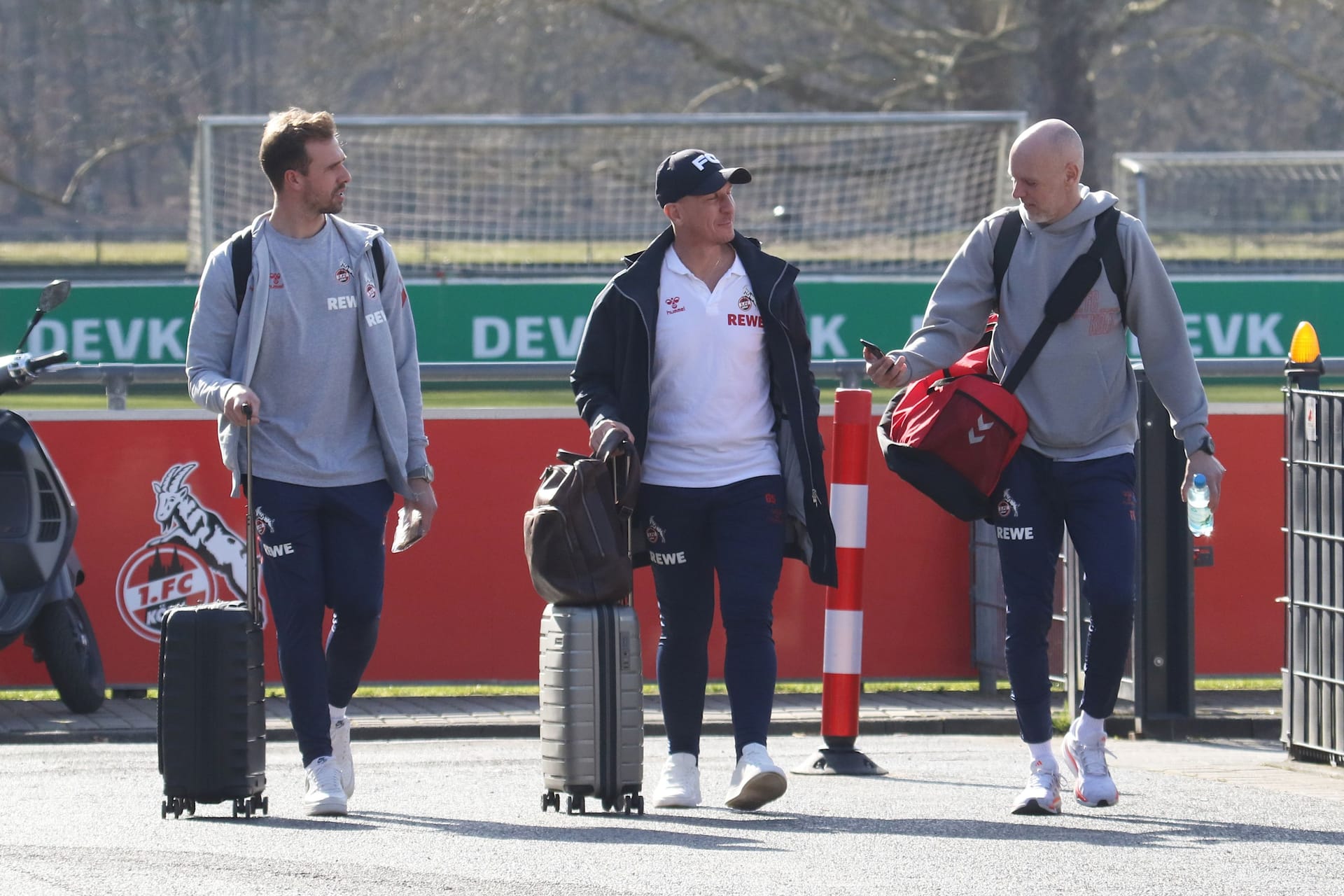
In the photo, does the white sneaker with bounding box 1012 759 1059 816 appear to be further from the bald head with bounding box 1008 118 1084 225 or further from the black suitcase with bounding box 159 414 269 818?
the black suitcase with bounding box 159 414 269 818

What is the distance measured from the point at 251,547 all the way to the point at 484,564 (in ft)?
9.63

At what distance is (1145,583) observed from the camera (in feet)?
25.3

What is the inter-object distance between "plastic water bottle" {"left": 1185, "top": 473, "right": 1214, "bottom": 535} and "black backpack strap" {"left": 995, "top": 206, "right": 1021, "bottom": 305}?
76cm

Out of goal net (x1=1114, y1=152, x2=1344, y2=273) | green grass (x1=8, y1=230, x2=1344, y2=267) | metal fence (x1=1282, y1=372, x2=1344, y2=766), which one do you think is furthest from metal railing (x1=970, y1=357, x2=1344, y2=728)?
goal net (x1=1114, y1=152, x2=1344, y2=273)

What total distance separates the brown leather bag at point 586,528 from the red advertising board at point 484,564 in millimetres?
2644

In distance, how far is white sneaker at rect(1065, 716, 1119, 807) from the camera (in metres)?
5.96

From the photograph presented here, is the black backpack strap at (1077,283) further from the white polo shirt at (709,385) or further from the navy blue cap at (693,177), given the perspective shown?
the navy blue cap at (693,177)

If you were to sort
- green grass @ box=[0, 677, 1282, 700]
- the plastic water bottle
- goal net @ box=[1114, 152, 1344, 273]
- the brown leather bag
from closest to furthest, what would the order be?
the brown leather bag
the plastic water bottle
green grass @ box=[0, 677, 1282, 700]
goal net @ box=[1114, 152, 1344, 273]

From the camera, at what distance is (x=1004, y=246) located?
19.3ft

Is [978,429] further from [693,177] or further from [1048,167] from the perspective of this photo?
[693,177]

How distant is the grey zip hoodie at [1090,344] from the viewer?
19.0 feet

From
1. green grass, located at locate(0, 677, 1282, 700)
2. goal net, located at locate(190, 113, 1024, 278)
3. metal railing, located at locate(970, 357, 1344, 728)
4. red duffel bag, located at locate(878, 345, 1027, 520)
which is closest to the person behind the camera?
red duffel bag, located at locate(878, 345, 1027, 520)

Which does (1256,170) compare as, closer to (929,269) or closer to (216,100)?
(929,269)

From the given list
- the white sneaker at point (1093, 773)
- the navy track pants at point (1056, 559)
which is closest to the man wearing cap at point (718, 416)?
the navy track pants at point (1056, 559)
